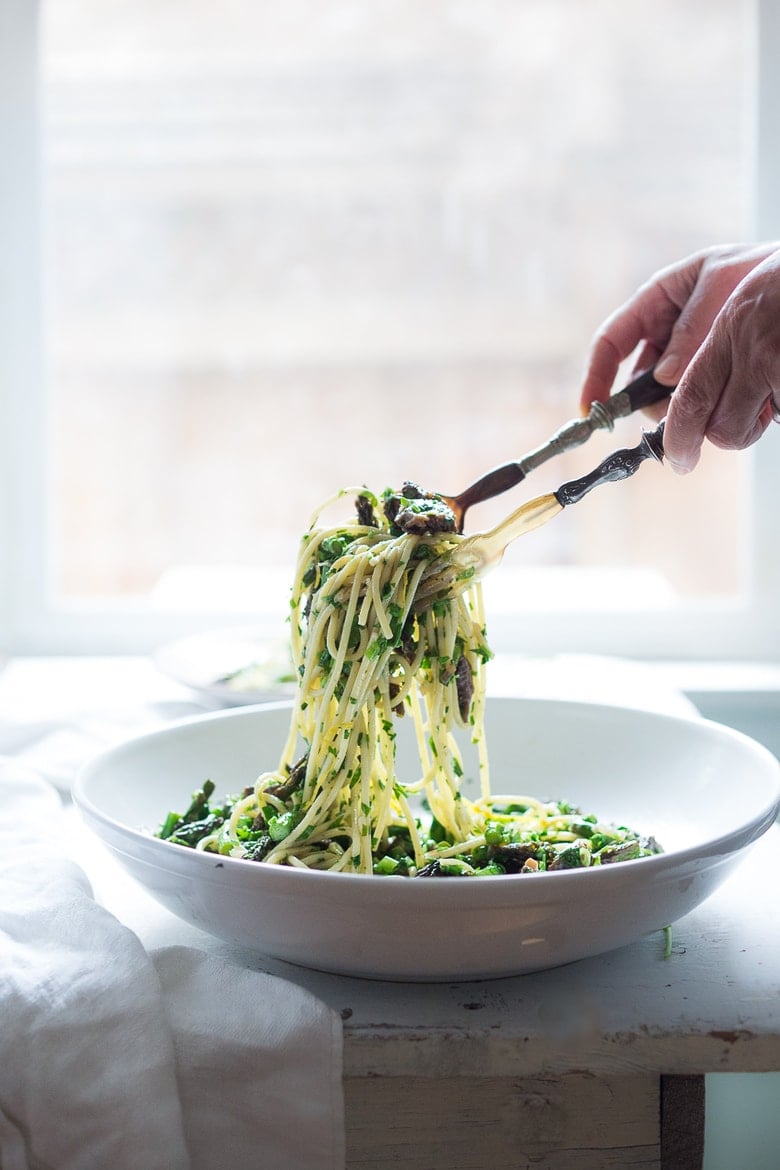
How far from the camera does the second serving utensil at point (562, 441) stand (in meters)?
1.15

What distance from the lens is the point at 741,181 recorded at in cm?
228

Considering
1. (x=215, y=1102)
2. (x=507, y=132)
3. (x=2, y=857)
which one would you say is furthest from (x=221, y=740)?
(x=507, y=132)

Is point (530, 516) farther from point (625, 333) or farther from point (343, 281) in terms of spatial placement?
point (343, 281)

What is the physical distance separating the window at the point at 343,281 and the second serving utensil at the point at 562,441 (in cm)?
101

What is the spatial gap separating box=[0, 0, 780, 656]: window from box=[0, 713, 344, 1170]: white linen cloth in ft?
4.67

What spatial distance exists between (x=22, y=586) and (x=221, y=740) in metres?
1.14

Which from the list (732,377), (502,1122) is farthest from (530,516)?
(502,1122)

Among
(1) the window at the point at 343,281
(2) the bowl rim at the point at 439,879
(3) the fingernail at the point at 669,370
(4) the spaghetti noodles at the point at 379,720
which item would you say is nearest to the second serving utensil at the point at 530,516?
(4) the spaghetti noodles at the point at 379,720

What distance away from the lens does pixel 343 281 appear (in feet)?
7.68

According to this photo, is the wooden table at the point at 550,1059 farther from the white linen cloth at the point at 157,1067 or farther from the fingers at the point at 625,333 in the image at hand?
the fingers at the point at 625,333

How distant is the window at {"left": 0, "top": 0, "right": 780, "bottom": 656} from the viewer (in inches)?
89.0

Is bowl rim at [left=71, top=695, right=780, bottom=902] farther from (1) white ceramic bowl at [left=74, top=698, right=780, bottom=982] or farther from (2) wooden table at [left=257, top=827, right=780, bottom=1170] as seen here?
(2) wooden table at [left=257, top=827, right=780, bottom=1170]

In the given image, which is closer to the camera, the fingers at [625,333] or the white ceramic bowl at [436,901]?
the white ceramic bowl at [436,901]

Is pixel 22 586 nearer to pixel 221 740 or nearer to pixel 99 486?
pixel 99 486
